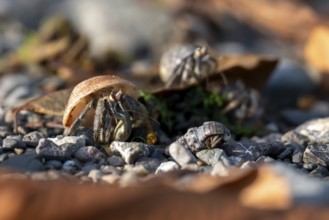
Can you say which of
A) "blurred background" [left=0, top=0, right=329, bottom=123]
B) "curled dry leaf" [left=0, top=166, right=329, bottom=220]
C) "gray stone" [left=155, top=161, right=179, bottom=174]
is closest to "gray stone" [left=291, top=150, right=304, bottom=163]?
"gray stone" [left=155, top=161, right=179, bottom=174]

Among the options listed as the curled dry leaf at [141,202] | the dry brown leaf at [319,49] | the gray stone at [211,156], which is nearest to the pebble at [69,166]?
the gray stone at [211,156]

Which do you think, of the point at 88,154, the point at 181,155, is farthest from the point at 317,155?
the point at 88,154

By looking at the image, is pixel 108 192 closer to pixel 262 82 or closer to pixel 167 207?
pixel 167 207

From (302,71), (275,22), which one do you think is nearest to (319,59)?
(302,71)

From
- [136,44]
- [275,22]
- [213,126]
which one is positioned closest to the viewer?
[213,126]

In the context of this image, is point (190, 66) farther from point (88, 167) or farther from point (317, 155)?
point (88, 167)

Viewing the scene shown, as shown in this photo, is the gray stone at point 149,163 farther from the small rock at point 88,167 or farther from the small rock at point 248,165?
the small rock at point 248,165
